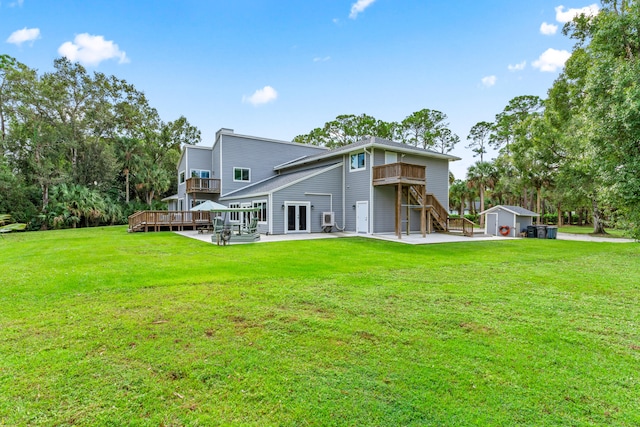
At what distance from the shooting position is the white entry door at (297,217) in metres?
17.3

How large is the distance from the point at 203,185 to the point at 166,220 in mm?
3979

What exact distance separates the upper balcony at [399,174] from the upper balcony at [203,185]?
42.6ft

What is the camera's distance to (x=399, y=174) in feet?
50.3

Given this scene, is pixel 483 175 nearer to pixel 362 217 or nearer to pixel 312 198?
pixel 362 217

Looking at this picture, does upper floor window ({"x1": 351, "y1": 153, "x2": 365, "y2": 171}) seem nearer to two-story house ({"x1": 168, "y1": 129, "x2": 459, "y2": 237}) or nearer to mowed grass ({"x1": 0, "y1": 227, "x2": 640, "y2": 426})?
two-story house ({"x1": 168, "y1": 129, "x2": 459, "y2": 237})

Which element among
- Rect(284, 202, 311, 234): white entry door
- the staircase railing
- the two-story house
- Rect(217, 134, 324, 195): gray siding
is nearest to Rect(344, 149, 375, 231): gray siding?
the two-story house

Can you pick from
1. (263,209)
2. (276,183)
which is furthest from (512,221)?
(263,209)

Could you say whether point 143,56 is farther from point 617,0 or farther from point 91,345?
point 617,0

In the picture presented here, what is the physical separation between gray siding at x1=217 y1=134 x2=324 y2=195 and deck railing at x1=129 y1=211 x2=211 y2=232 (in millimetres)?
2745

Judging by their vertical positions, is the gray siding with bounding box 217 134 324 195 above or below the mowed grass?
above

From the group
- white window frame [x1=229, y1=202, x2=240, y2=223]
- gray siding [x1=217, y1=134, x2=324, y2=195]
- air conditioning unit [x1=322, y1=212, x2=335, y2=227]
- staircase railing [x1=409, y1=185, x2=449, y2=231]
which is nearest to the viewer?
Answer: air conditioning unit [x1=322, y1=212, x2=335, y2=227]

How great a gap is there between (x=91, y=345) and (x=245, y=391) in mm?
2048

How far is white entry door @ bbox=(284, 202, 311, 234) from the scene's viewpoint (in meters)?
17.3

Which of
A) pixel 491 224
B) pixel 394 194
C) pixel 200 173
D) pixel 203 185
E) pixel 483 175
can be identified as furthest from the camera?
pixel 483 175
